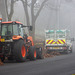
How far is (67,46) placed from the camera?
2062 cm

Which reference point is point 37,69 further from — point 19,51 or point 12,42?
point 12,42

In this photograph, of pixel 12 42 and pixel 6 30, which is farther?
pixel 6 30

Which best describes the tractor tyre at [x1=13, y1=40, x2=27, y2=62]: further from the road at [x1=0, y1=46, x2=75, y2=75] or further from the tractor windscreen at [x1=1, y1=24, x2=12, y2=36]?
the road at [x1=0, y1=46, x2=75, y2=75]

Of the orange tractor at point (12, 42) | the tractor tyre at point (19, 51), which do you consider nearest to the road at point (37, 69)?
the tractor tyre at point (19, 51)

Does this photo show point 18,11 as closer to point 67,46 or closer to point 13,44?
point 67,46

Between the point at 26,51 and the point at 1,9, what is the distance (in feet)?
39.9

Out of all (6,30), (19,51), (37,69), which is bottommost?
(37,69)

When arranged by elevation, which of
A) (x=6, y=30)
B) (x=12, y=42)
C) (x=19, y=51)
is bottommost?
(x=19, y=51)

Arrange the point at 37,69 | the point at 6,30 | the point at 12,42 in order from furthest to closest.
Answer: the point at 6,30 < the point at 12,42 < the point at 37,69

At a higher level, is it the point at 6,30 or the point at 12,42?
the point at 6,30

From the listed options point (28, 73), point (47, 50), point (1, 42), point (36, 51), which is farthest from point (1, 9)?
point (28, 73)

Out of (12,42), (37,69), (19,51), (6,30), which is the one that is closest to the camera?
(37,69)

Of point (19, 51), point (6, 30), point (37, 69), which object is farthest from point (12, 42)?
point (37, 69)

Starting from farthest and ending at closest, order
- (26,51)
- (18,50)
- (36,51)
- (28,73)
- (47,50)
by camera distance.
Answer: (47,50), (36,51), (26,51), (18,50), (28,73)
